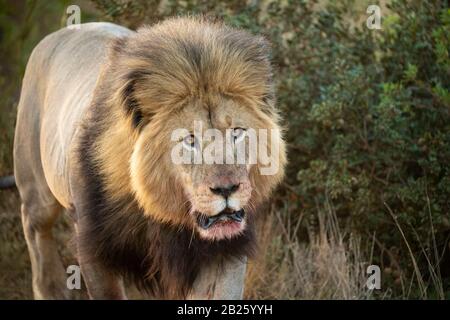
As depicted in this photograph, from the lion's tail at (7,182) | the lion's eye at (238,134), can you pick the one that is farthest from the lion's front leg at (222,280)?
the lion's tail at (7,182)

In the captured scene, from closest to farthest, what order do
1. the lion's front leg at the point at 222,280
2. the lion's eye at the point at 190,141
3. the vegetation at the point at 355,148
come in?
the lion's eye at the point at 190,141 → the lion's front leg at the point at 222,280 → the vegetation at the point at 355,148

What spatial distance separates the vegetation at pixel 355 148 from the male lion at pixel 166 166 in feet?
4.54

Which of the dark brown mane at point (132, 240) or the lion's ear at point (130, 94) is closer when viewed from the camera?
the lion's ear at point (130, 94)

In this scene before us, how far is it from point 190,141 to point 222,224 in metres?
0.36

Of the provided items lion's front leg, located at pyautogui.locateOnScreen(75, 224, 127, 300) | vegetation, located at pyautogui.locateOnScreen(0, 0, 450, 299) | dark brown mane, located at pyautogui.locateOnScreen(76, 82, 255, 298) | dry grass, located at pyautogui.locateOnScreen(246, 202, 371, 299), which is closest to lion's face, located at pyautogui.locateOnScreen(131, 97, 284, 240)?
dark brown mane, located at pyautogui.locateOnScreen(76, 82, 255, 298)

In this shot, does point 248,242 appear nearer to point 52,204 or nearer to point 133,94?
point 133,94

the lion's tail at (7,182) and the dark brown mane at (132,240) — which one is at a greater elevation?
the lion's tail at (7,182)

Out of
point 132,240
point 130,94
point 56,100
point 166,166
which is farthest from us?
point 56,100

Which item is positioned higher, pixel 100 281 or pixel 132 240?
pixel 132 240

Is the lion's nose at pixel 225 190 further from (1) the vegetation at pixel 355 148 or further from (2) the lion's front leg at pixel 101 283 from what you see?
(1) the vegetation at pixel 355 148

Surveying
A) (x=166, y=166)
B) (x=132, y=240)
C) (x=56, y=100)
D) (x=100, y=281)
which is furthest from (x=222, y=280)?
(x=56, y=100)

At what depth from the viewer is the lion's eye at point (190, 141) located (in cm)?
415

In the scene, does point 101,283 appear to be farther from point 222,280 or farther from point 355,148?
point 355,148

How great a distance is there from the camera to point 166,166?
425cm
